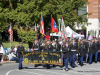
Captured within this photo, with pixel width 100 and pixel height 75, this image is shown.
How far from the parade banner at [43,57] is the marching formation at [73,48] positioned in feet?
1.36

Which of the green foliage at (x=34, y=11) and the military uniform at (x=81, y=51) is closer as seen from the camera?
the military uniform at (x=81, y=51)

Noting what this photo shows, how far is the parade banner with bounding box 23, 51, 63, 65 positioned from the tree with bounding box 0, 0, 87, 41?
15.8 metres

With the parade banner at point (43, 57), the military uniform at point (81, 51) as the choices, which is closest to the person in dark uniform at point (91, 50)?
the military uniform at point (81, 51)

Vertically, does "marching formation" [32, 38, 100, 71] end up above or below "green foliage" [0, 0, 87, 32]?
below

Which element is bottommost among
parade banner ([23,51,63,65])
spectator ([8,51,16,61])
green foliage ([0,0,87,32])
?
spectator ([8,51,16,61])

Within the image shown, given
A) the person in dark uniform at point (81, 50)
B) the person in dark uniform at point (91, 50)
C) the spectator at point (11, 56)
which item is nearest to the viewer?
the person in dark uniform at point (81, 50)

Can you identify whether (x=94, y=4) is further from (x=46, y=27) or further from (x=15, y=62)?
(x=15, y=62)

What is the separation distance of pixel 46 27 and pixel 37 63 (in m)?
21.1

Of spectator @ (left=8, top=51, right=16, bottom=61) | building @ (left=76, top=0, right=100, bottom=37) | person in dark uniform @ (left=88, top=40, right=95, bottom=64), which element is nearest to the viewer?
person in dark uniform @ (left=88, top=40, right=95, bottom=64)

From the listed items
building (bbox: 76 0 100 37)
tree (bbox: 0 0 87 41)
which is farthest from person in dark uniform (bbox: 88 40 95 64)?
building (bbox: 76 0 100 37)

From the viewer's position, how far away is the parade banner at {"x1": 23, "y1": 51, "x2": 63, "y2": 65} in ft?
55.5

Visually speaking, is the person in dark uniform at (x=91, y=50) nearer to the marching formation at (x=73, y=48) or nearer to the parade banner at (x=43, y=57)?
the marching formation at (x=73, y=48)

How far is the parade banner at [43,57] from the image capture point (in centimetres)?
1692

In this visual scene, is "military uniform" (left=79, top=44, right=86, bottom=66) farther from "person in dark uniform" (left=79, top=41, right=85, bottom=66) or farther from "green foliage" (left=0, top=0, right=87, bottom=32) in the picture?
"green foliage" (left=0, top=0, right=87, bottom=32)
